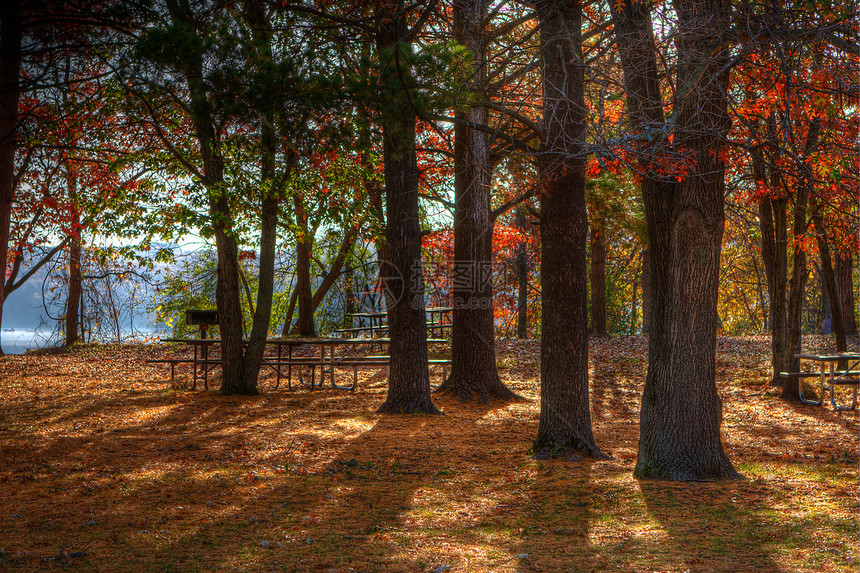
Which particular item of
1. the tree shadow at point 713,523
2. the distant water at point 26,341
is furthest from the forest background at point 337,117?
the tree shadow at point 713,523

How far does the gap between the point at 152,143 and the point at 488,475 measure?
6.87m

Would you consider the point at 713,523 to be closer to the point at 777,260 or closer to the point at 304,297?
the point at 777,260

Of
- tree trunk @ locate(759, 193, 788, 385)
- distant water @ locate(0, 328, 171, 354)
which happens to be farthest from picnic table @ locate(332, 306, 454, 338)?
distant water @ locate(0, 328, 171, 354)

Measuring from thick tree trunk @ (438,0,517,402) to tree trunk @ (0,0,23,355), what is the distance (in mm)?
5471

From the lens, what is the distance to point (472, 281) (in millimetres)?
9516

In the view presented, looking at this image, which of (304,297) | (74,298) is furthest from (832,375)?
(74,298)

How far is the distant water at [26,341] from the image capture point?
1599 cm

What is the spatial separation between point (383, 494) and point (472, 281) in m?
4.83

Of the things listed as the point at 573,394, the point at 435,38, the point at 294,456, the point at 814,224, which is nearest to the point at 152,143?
the point at 435,38

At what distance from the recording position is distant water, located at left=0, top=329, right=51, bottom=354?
1599 cm

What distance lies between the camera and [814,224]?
1024 cm

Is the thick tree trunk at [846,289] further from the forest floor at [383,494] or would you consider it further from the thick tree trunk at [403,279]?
the thick tree trunk at [403,279]

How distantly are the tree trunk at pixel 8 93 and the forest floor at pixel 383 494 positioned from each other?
2558mm

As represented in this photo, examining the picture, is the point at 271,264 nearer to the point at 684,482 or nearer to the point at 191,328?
the point at 684,482
